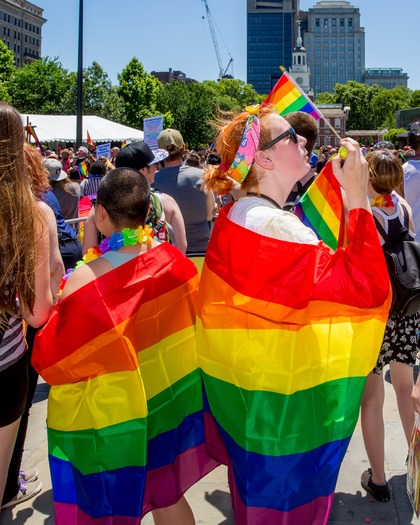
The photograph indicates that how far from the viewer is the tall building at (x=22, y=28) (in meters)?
98.1

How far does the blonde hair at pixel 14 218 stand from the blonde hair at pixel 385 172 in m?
1.82

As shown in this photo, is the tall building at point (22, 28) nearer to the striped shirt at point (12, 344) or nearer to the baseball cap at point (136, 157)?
the baseball cap at point (136, 157)

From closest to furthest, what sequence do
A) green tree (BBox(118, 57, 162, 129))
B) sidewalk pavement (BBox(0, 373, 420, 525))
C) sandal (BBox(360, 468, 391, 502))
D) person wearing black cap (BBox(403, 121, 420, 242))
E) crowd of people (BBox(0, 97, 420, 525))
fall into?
crowd of people (BBox(0, 97, 420, 525)) < sidewalk pavement (BBox(0, 373, 420, 525)) < sandal (BBox(360, 468, 391, 502)) < person wearing black cap (BBox(403, 121, 420, 242)) < green tree (BBox(118, 57, 162, 129))

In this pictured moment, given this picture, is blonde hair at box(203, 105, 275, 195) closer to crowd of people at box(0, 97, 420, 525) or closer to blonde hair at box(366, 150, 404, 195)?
crowd of people at box(0, 97, 420, 525)

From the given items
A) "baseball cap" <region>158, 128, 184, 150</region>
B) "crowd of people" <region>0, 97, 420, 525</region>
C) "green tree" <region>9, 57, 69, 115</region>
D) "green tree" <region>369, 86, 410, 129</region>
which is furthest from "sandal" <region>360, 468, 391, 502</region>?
"green tree" <region>369, 86, 410, 129</region>

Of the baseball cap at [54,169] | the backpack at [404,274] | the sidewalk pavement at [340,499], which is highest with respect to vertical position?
the baseball cap at [54,169]

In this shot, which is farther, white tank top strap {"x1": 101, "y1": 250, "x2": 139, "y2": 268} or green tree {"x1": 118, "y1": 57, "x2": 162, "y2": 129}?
green tree {"x1": 118, "y1": 57, "x2": 162, "y2": 129}

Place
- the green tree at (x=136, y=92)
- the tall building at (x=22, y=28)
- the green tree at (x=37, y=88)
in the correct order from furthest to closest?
the tall building at (x=22, y=28) < the green tree at (x=136, y=92) < the green tree at (x=37, y=88)

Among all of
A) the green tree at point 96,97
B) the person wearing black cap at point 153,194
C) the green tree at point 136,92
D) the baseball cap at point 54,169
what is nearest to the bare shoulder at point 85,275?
the person wearing black cap at point 153,194

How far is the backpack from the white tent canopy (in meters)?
20.3

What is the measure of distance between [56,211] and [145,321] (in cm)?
196

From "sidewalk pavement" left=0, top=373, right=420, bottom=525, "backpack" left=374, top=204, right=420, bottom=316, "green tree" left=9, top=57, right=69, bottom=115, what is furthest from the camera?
"green tree" left=9, top=57, right=69, bottom=115

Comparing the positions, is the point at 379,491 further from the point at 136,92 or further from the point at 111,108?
the point at 136,92

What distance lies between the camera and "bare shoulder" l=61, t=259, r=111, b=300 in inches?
90.8
